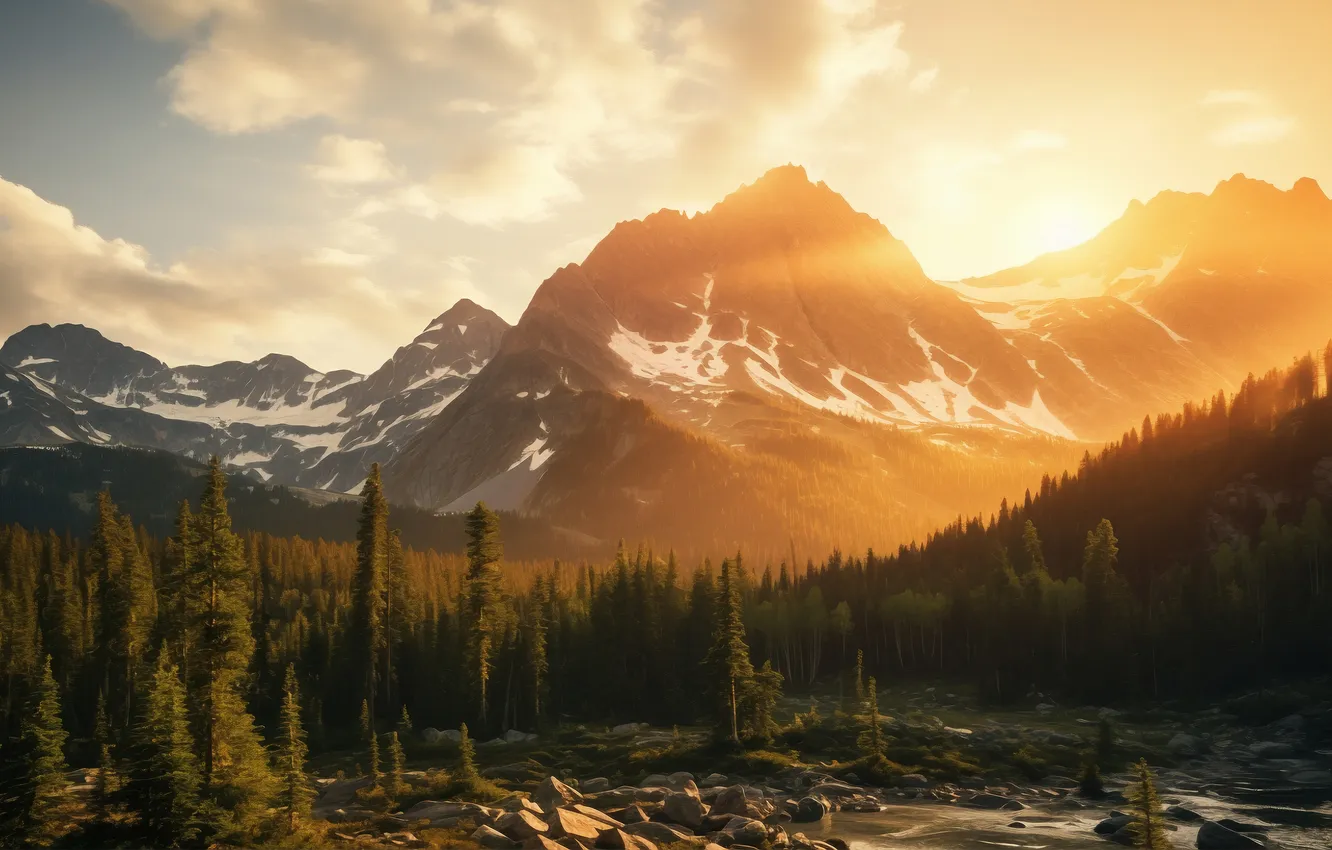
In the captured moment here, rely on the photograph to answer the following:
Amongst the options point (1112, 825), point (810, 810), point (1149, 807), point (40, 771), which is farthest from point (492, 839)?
point (1112, 825)

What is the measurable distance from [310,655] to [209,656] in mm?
66002

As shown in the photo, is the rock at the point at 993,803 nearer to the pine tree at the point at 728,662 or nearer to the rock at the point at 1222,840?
the rock at the point at 1222,840

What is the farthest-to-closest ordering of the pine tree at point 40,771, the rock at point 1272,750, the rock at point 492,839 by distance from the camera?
the rock at point 1272,750 < the rock at point 492,839 < the pine tree at point 40,771

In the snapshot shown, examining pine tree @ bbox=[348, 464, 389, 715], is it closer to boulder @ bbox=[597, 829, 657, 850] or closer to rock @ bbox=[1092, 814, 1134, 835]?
boulder @ bbox=[597, 829, 657, 850]

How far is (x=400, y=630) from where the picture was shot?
101 meters

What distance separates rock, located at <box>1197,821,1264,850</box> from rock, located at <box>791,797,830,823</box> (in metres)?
21.7

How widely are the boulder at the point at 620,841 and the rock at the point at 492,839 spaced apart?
14.5ft

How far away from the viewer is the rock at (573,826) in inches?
1810

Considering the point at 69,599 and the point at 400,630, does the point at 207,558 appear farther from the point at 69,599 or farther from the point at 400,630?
the point at 69,599

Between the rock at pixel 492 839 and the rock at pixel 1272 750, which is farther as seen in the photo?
the rock at pixel 1272 750

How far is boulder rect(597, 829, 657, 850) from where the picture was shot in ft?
150

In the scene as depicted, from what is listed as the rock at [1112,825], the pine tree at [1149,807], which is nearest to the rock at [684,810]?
the rock at [1112,825]

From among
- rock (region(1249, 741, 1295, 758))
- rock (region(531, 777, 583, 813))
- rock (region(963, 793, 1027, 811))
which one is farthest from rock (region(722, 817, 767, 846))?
rock (region(1249, 741, 1295, 758))

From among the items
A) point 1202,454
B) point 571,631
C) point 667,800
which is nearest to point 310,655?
point 571,631
